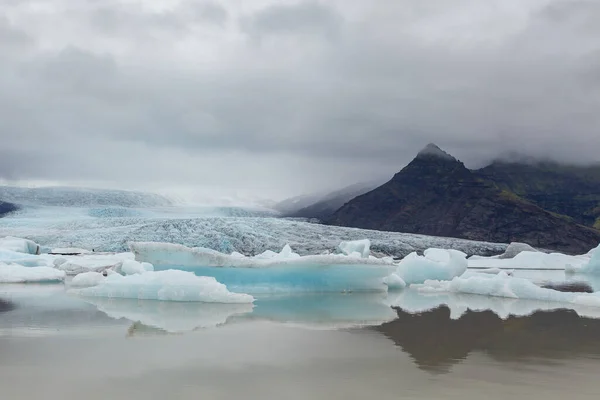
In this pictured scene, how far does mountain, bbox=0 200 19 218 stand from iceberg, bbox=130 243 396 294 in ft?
112

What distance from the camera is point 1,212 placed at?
4341cm

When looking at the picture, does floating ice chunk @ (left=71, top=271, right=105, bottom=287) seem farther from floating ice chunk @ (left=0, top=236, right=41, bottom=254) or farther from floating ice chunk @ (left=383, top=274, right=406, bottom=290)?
floating ice chunk @ (left=0, top=236, right=41, bottom=254)

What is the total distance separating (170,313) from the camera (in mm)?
9359

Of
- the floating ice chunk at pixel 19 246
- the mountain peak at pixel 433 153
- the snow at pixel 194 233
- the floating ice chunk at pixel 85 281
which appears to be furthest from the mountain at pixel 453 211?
the floating ice chunk at pixel 85 281

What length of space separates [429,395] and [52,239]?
111 ft

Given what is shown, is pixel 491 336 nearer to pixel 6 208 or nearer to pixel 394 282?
pixel 394 282

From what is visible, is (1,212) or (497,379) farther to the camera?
(1,212)

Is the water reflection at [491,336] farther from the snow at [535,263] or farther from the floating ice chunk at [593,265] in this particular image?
the snow at [535,263]

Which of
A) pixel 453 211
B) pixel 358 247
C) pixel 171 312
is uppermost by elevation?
pixel 453 211

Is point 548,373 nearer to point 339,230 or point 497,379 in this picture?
point 497,379

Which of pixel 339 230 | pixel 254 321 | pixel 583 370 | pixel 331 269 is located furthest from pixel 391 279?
pixel 339 230

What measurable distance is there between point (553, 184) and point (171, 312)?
558 feet

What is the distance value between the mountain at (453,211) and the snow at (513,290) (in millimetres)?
87335

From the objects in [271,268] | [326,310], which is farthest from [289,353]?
[271,268]
